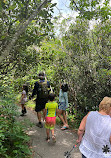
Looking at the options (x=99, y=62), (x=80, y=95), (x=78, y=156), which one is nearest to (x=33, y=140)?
(x=78, y=156)

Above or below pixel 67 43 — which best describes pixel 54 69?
below

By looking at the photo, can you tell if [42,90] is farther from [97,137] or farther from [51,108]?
[97,137]

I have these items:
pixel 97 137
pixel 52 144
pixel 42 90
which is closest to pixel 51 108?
pixel 42 90

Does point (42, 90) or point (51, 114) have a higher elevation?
point (42, 90)

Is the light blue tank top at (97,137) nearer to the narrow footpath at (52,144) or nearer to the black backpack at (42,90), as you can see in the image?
the narrow footpath at (52,144)

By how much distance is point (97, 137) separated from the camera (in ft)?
7.06

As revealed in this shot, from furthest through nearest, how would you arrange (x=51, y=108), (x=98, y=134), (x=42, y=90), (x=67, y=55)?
(x=67, y=55) → (x=42, y=90) → (x=51, y=108) → (x=98, y=134)

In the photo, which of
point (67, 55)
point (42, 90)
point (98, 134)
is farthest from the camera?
point (67, 55)

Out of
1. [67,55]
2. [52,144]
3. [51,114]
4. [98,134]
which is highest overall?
[67,55]

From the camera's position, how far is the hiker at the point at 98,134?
2.10m

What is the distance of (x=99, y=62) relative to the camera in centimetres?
596

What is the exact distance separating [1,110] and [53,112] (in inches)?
62.0

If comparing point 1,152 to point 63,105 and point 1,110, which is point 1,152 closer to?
point 1,110

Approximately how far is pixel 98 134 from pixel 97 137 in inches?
1.8
